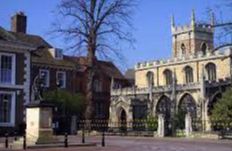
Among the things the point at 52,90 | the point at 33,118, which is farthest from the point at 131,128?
the point at 33,118

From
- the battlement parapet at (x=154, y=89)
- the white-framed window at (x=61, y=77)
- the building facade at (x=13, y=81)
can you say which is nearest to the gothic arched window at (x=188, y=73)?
the battlement parapet at (x=154, y=89)

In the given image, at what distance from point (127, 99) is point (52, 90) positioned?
22488 millimetres

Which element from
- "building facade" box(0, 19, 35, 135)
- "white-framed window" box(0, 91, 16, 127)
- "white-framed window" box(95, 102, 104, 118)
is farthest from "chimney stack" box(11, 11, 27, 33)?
"white-framed window" box(0, 91, 16, 127)

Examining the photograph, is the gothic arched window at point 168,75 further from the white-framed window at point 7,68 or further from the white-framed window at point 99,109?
the white-framed window at point 7,68

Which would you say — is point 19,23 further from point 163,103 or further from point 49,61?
point 163,103

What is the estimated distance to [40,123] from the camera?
24.6 m

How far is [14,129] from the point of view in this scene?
1458 inches

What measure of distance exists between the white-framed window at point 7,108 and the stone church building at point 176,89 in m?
25.6

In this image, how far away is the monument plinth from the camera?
24656 millimetres

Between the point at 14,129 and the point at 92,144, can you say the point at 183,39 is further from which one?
the point at 92,144

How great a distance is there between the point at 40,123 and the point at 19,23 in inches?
1453

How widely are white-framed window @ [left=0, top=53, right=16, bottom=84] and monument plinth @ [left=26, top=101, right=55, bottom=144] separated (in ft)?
42.4

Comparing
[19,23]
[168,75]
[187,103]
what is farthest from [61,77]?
[168,75]

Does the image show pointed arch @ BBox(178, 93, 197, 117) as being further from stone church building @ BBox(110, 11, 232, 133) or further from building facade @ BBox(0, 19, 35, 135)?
building facade @ BBox(0, 19, 35, 135)
